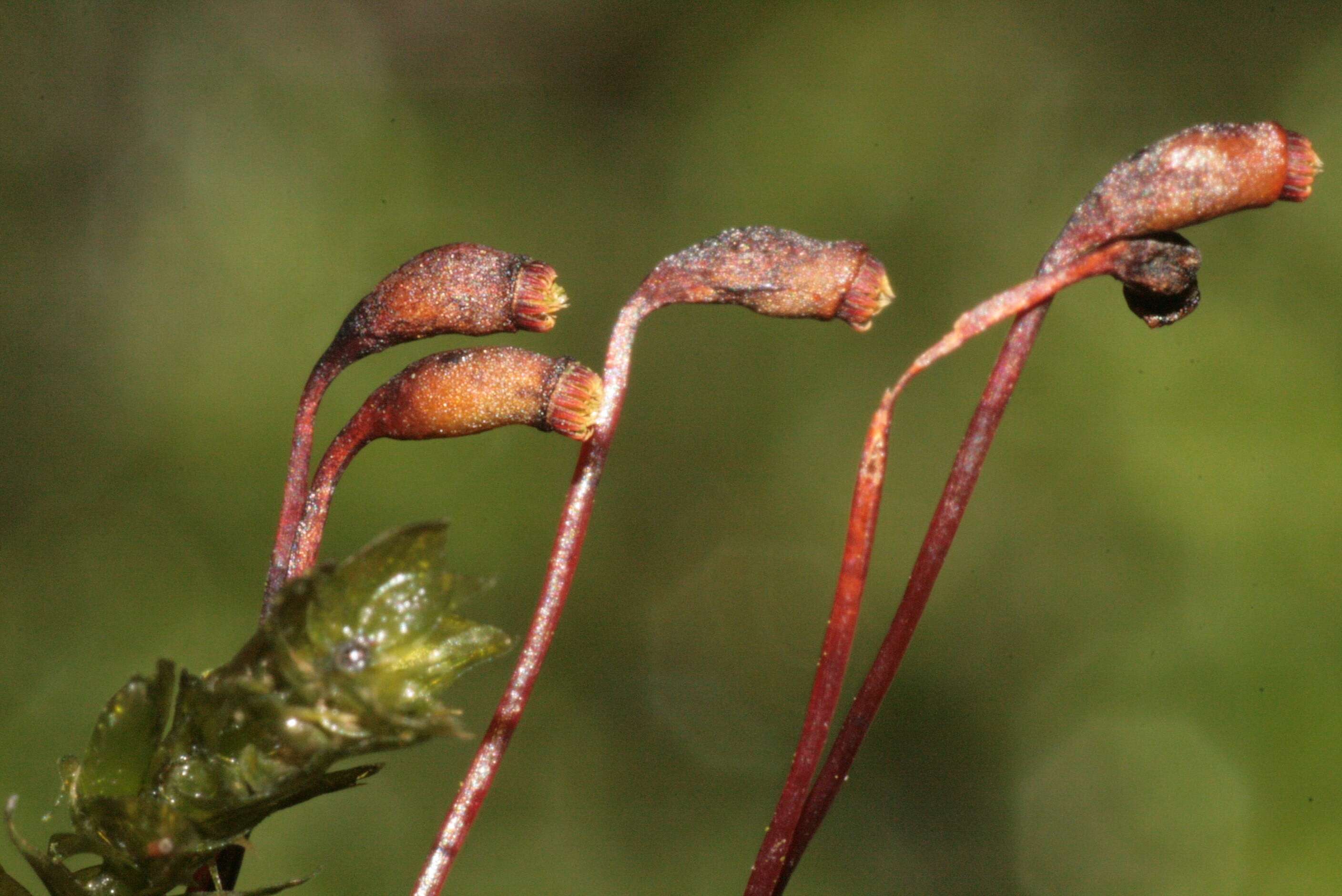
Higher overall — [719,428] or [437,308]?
[719,428]

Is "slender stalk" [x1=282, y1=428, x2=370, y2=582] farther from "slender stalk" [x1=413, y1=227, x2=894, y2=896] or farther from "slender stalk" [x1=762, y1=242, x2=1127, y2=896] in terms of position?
"slender stalk" [x1=762, y1=242, x2=1127, y2=896]

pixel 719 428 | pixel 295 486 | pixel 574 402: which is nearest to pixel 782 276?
pixel 574 402

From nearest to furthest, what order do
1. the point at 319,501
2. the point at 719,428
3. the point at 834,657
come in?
1. the point at 834,657
2. the point at 319,501
3. the point at 719,428

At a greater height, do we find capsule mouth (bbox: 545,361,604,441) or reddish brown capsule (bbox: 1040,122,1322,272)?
reddish brown capsule (bbox: 1040,122,1322,272)

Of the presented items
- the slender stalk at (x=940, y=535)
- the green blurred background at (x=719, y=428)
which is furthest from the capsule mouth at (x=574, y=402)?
the green blurred background at (x=719, y=428)

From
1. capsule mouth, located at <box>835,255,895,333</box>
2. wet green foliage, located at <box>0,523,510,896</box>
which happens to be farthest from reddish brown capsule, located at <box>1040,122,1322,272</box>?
wet green foliage, located at <box>0,523,510,896</box>

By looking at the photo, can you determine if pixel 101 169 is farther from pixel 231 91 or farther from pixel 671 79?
pixel 671 79

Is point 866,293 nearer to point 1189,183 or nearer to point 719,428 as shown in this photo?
point 1189,183
